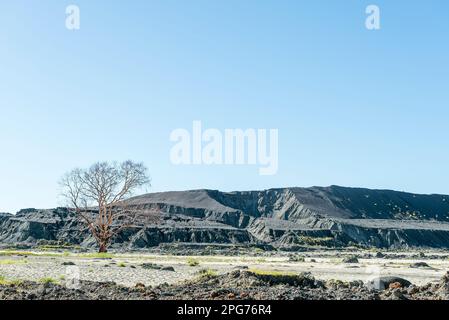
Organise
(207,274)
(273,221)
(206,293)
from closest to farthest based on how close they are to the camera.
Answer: (206,293) → (207,274) → (273,221)

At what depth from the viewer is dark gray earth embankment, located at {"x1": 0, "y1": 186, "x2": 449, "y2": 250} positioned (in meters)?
86.4

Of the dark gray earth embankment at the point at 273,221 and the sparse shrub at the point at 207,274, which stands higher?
the sparse shrub at the point at 207,274

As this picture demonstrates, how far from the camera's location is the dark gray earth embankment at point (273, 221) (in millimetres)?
86438

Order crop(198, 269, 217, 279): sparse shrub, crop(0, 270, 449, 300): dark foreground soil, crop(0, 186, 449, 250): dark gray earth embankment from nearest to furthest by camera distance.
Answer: crop(0, 270, 449, 300): dark foreground soil
crop(198, 269, 217, 279): sparse shrub
crop(0, 186, 449, 250): dark gray earth embankment

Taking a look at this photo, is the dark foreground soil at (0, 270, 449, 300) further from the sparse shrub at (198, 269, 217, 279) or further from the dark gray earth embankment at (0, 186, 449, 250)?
the dark gray earth embankment at (0, 186, 449, 250)

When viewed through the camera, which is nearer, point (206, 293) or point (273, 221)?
point (206, 293)

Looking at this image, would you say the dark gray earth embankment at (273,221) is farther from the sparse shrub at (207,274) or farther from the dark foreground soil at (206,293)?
the dark foreground soil at (206,293)

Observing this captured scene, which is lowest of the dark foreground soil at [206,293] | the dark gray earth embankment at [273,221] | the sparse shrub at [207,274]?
the dark gray earth embankment at [273,221]

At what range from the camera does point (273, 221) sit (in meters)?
106

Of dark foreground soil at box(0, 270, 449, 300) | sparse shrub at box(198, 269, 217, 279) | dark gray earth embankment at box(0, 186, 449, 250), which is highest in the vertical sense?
dark foreground soil at box(0, 270, 449, 300)

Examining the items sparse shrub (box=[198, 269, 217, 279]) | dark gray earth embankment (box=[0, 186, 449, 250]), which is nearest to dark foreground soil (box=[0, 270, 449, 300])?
sparse shrub (box=[198, 269, 217, 279])

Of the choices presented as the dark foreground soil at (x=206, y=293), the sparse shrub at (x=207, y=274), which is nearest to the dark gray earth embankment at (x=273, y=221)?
the sparse shrub at (x=207, y=274)

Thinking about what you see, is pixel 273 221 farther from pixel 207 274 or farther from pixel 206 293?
pixel 206 293

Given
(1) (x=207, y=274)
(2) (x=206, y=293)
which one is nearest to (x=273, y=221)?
(1) (x=207, y=274)
